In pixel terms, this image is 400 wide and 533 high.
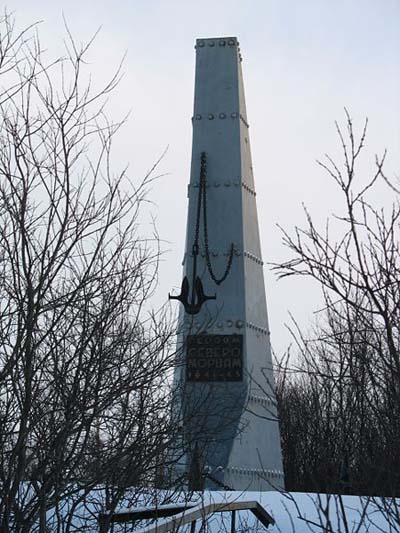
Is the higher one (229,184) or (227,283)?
(229,184)

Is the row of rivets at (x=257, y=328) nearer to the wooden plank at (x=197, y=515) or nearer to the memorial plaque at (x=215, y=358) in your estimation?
the memorial plaque at (x=215, y=358)

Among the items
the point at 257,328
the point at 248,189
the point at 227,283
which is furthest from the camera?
the point at 248,189

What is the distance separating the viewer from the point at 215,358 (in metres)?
14.5

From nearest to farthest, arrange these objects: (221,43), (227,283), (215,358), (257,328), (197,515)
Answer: (197,515) → (215,358) → (227,283) → (257,328) → (221,43)

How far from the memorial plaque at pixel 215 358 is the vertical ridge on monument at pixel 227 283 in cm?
1

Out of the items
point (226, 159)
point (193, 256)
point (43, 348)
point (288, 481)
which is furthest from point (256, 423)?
point (288, 481)

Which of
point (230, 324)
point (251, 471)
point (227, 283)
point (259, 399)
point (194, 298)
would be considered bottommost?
point (251, 471)

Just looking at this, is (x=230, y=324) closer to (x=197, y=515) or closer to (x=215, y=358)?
(x=215, y=358)

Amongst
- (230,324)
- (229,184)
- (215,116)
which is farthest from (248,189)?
(230,324)

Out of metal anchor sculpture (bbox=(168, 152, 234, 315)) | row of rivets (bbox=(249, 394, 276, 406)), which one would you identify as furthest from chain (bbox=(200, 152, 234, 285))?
row of rivets (bbox=(249, 394, 276, 406))

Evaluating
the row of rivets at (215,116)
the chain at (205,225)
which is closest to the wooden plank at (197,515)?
the chain at (205,225)

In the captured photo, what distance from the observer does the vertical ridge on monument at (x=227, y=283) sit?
1433 cm

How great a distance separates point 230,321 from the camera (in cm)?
1470

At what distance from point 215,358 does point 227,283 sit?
1.17m
